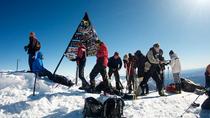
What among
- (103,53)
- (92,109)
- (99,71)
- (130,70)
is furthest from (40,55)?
(92,109)

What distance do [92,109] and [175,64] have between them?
7483mm

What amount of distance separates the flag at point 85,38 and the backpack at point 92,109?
641 centimetres

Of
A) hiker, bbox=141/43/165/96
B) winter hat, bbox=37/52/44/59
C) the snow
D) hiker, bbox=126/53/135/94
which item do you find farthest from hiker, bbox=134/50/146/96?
winter hat, bbox=37/52/44/59

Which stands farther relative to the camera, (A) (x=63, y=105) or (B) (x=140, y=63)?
(B) (x=140, y=63)

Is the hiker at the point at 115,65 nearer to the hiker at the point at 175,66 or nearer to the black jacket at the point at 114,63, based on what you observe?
the black jacket at the point at 114,63

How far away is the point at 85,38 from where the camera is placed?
16500 millimetres

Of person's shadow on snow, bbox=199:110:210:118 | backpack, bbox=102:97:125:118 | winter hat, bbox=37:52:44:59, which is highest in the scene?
winter hat, bbox=37:52:44:59

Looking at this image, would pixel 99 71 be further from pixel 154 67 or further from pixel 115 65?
pixel 154 67

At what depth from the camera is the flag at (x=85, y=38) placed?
625 inches

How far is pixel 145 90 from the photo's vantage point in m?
14.9

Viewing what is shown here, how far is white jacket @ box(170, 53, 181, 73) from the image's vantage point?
50.4 feet

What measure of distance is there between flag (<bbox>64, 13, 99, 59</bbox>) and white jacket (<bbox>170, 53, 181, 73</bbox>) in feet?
15.4

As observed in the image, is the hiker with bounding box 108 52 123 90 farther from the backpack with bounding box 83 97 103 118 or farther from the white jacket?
the backpack with bounding box 83 97 103 118

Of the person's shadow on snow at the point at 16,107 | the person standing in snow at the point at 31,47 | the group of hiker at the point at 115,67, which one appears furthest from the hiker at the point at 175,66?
the person's shadow on snow at the point at 16,107
